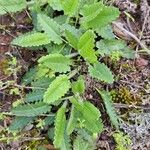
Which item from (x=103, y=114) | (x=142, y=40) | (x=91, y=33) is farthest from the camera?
(x=142, y=40)

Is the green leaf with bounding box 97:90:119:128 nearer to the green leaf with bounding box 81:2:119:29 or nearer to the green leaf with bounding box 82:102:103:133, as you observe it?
the green leaf with bounding box 82:102:103:133

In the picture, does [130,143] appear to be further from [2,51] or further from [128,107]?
[2,51]

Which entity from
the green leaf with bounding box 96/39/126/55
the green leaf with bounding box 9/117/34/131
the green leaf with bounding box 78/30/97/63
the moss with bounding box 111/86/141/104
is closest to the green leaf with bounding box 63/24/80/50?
the green leaf with bounding box 78/30/97/63

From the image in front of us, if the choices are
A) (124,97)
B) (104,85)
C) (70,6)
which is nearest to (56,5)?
(70,6)

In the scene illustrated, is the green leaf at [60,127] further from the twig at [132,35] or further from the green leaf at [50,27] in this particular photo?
the twig at [132,35]

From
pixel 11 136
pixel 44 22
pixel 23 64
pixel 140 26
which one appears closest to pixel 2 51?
pixel 23 64

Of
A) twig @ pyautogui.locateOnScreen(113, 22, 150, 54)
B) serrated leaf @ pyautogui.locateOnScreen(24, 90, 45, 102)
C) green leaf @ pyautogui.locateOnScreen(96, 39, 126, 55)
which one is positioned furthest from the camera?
twig @ pyautogui.locateOnScreen(113, 22, 150, 54)

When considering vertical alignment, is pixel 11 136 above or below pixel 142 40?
below

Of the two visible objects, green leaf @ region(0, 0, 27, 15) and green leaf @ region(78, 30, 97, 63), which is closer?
green leaf @ region(78, 30, 97, 63)

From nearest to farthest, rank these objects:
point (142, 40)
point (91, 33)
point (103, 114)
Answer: point (91, 33), point (103, 114), point (142, 40)
